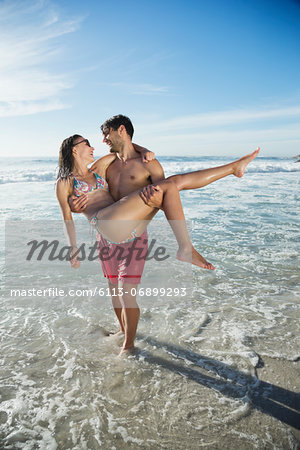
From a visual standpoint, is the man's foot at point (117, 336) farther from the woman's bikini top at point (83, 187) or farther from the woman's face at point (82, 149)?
the woman's face at point (82, 149)

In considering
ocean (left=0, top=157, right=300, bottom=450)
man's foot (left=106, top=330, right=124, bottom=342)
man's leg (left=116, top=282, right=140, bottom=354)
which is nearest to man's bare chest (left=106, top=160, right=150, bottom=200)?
man's leg (left=116, top=282, right=140, bottom=354)

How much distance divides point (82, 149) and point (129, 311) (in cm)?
164

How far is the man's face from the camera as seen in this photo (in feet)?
10.9

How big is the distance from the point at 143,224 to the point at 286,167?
102ft

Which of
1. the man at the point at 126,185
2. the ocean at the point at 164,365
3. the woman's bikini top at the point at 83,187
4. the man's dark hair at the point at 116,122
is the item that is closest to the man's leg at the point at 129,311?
the man at the point at 126,185

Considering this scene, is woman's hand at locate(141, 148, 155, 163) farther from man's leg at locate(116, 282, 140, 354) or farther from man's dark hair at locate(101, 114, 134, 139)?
man's leg at locate(116, 282, 140, 354)

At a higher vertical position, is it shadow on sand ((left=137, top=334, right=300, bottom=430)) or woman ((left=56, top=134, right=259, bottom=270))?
woman ((left=56, top=134, right=259, bottom=270))

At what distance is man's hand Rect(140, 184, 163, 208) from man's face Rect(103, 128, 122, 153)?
701mm

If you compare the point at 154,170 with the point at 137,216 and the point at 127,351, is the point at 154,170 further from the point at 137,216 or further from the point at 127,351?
the point at 127,351

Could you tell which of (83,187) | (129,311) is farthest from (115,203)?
(129,311)

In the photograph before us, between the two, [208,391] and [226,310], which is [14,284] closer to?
[226,310]

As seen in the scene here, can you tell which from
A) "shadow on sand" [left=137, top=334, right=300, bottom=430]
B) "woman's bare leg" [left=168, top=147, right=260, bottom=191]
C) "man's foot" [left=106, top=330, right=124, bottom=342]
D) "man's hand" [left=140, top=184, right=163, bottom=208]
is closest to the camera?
"shadow on sand" [left=137, top=334, right=300, bottom=430]

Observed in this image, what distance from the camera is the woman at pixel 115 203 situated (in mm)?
2980

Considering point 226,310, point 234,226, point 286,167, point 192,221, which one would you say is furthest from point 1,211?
point 286,167
